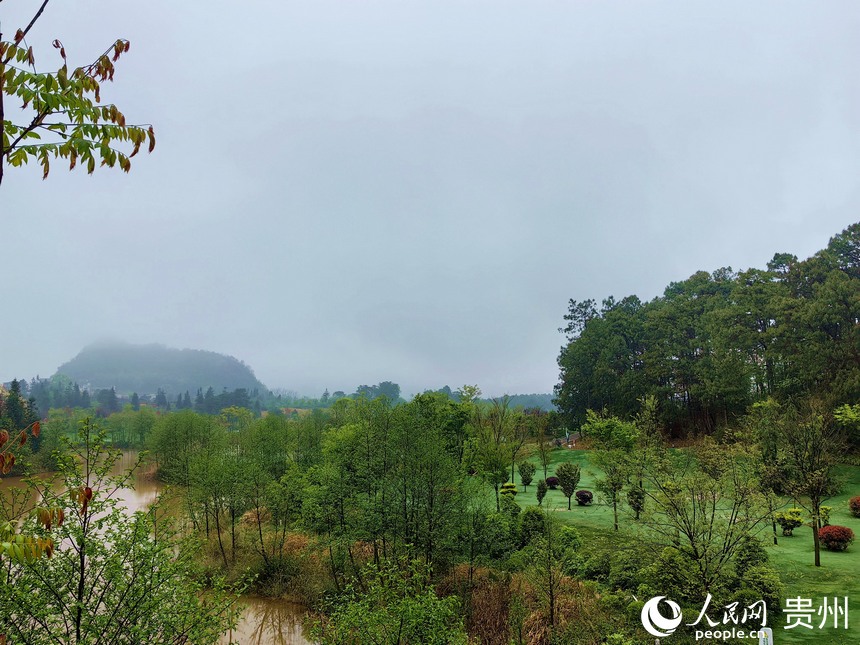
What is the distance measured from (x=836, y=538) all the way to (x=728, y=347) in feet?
87.2

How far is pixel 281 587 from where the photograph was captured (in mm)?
22812

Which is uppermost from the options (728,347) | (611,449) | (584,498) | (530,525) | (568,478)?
(728,347)

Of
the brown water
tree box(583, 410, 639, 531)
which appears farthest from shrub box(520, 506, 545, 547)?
the brown water

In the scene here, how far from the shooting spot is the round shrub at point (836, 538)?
19094mm

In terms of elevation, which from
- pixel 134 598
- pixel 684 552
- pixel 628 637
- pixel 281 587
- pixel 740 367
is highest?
pixel 740 367

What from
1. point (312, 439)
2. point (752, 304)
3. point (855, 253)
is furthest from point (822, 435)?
point (312, 439)

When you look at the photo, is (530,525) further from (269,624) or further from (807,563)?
(269,624)

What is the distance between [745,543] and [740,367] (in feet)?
106

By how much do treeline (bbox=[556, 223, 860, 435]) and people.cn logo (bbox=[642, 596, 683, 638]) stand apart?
71.0 feet

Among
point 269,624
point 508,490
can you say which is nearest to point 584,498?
point 508,490

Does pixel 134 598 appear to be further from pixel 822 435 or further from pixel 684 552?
pixel 822 435

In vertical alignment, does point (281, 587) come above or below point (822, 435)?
below

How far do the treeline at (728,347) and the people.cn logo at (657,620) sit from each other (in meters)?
21.6

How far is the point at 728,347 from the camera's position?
42.7 meters
